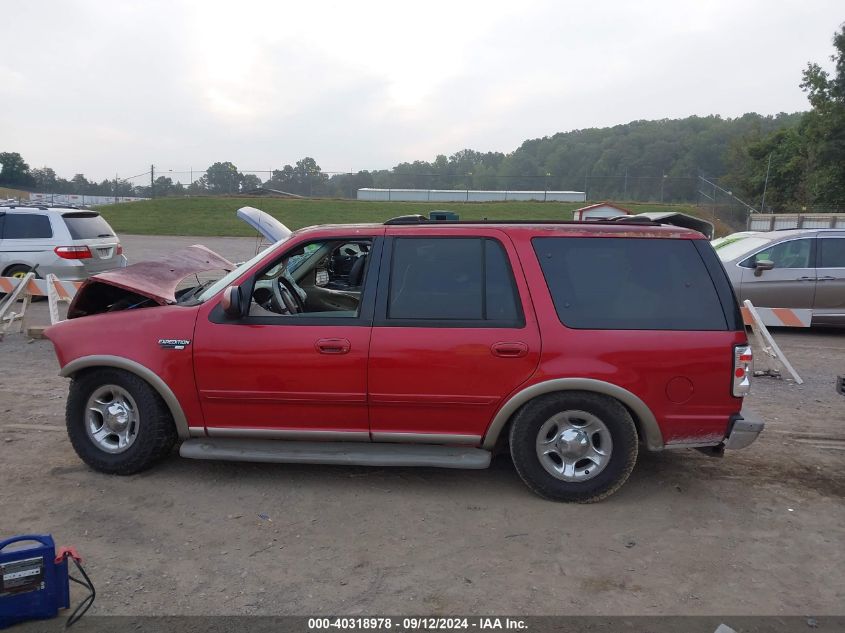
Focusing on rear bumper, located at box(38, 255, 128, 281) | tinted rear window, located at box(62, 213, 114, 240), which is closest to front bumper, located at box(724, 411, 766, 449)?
rear bumper, located at box(38, 255, 128, 281)

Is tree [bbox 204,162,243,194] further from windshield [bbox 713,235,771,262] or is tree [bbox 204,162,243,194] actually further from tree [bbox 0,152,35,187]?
windshield [bbox 713,235,771,262]

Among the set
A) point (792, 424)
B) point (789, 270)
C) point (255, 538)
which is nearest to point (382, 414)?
point (255, 538)

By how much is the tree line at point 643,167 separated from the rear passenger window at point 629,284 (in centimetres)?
3851

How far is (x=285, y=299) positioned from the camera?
4785 mm

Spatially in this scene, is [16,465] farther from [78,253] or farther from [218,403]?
[78,253]

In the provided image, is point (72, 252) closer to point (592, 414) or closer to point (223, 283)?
point (223, 283)

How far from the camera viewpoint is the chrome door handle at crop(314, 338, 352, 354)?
419 centimetres

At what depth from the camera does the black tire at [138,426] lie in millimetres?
4418

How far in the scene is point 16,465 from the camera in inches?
186

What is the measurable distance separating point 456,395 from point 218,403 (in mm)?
1587

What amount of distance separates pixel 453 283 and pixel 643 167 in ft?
239

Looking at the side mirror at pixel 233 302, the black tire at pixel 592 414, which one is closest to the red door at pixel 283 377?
the side mirror at pixel 233 302

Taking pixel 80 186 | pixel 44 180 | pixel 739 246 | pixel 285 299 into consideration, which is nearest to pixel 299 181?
pixel 80 186

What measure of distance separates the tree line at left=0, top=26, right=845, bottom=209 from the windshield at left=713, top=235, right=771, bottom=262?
99.8 ft
